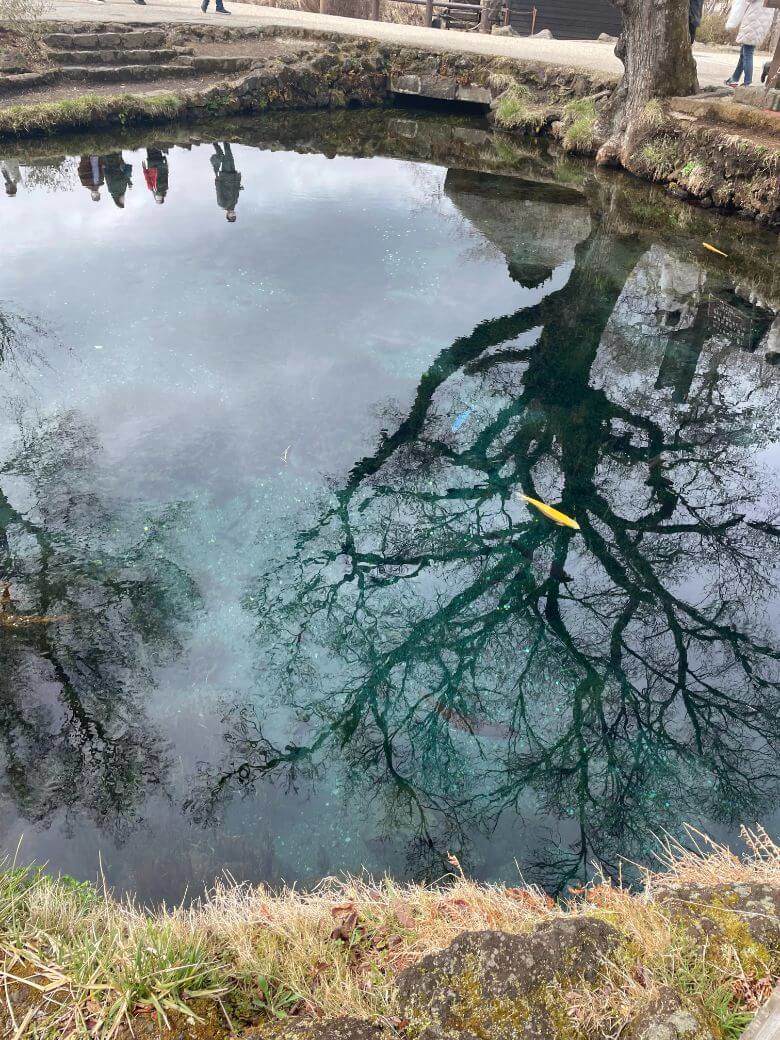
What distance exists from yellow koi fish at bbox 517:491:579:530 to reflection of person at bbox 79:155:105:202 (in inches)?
327

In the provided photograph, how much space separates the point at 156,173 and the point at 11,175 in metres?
2.09

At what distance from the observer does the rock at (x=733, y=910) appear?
212 cm

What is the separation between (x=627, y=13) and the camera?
11.3 meters

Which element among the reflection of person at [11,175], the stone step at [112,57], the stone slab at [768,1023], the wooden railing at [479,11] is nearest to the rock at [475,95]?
the wooden railing at [479,11]

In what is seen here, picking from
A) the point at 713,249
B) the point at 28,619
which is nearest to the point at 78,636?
the point at 28,619

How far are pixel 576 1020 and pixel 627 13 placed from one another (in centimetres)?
1337

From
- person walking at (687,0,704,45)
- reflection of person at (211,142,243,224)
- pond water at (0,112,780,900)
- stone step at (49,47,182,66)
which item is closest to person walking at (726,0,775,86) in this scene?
person walking at (687,0,704,45)

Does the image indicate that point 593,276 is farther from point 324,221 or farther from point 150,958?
point 150,958

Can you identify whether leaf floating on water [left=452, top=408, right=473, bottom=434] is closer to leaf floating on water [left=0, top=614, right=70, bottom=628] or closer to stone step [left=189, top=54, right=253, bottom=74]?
leaf floating on water [left=0, top=614, right=70, bottom=628]

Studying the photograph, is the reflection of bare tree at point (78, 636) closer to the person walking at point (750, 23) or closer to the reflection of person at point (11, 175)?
the reflection of person at point (11, 175)

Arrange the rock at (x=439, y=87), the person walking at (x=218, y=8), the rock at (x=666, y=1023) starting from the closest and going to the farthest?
the rock at (x=666, y=1023) → the rock at (x=439, y=87) → the person walking at (x=218, y=8)

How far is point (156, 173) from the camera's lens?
11336 mm

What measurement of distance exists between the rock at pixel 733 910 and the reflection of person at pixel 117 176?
10.7 m

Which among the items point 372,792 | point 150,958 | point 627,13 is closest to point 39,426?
point 372,792
